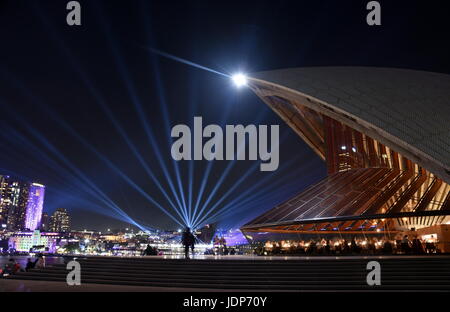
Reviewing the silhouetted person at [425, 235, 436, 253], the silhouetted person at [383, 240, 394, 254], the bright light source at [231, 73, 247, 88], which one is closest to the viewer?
the silhouetted person at [425, 235, 436, 253]

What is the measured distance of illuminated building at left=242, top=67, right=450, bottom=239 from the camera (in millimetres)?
14688

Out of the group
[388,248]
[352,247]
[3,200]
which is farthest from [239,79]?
[3,200]

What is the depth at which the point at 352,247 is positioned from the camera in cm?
1784

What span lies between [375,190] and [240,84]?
936 centimetres

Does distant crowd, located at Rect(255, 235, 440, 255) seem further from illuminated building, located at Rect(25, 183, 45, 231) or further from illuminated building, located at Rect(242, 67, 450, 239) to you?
illuminated building, located at Rect(25, 183, 45, 231)

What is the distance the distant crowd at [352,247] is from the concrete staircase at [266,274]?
15.8 feet

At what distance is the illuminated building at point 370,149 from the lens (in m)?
14.7

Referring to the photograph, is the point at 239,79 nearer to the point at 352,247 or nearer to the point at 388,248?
the point at 352,247

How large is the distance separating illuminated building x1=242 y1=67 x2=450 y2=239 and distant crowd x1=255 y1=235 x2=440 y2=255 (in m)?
0.74

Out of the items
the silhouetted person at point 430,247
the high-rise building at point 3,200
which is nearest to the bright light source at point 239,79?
the silhouetted person at point 430,247

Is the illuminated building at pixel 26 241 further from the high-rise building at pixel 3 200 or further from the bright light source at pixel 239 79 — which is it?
the bright light source at pixel 239 79

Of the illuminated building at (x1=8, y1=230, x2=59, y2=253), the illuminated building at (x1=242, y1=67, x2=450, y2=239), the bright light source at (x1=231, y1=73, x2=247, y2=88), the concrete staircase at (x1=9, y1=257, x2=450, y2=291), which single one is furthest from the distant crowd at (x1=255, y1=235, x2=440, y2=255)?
the illuminated building at (x1=8, y1=230, x2=59, y2=253)
